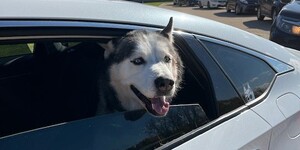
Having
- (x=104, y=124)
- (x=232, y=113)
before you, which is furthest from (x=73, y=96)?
(x=232, y=113)

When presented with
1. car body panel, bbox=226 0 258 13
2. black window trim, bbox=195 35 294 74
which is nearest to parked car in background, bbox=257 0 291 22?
car body panel, bbox=226 0 258 13

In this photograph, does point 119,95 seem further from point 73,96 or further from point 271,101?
point 271,101

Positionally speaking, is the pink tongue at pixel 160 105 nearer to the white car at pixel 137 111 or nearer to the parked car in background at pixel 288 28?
the white car at pixel 137 111

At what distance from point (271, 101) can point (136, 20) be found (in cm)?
92

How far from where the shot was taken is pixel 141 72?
2406mm

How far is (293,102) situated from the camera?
105 inches

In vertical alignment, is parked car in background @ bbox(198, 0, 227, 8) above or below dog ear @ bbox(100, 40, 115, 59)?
below

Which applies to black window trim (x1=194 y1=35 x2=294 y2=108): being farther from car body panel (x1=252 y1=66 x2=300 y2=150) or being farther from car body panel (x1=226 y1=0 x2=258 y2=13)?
car body panel (x1=226 y1=0 x2=258 y2=13)

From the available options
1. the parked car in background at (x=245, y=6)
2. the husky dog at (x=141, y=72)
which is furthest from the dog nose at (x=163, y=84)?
the parked car in background at (x=245, y=6)

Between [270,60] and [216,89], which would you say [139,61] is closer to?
[216,89]

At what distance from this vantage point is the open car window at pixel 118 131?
1710mm

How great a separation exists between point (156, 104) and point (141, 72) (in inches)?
9.8

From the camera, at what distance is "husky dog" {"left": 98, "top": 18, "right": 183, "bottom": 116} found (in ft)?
7.40

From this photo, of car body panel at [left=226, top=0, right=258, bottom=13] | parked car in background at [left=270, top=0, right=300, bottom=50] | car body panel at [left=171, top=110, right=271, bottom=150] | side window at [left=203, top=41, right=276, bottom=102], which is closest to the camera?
car body panel at [left=171, top=110, right=271, bottom=150]
